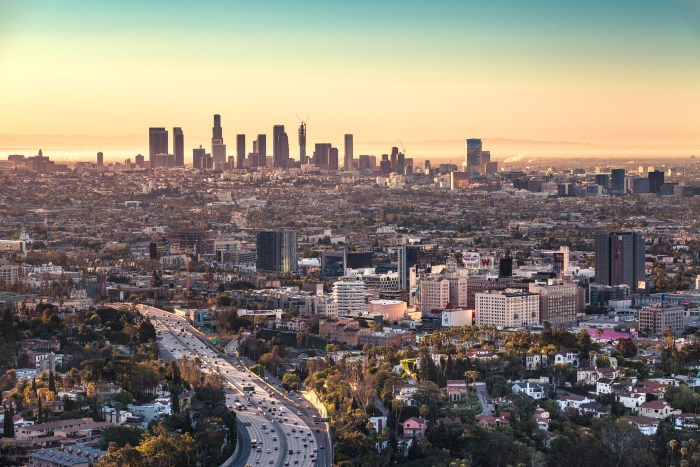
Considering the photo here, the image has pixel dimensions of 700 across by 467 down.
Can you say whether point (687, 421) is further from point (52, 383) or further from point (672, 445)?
point (52, 383)

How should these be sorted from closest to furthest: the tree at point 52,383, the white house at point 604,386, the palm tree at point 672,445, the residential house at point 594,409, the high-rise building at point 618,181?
the palm tree at point 672,445
the residential house at point 594,409
the tree at point 52,383
the white house at point 604,386
the high-rise building at point 618,181

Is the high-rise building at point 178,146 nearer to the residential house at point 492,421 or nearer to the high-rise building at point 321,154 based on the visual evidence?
the high-rise building at point 321,154

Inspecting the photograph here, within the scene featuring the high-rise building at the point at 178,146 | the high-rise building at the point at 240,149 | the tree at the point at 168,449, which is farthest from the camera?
the high-rise building at the point at 240,149

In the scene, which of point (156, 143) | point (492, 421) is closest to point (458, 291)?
point (492, 421)

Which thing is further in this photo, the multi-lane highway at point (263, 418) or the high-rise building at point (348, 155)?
the high-rise building at point (348, 155)

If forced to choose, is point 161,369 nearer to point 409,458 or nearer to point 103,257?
point 409,458

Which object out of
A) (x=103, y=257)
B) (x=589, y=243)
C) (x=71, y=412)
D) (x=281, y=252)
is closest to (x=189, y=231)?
(x=103, y=257)

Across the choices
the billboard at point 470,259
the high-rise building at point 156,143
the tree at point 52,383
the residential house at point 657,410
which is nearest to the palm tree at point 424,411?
the residential house at point 657,410
